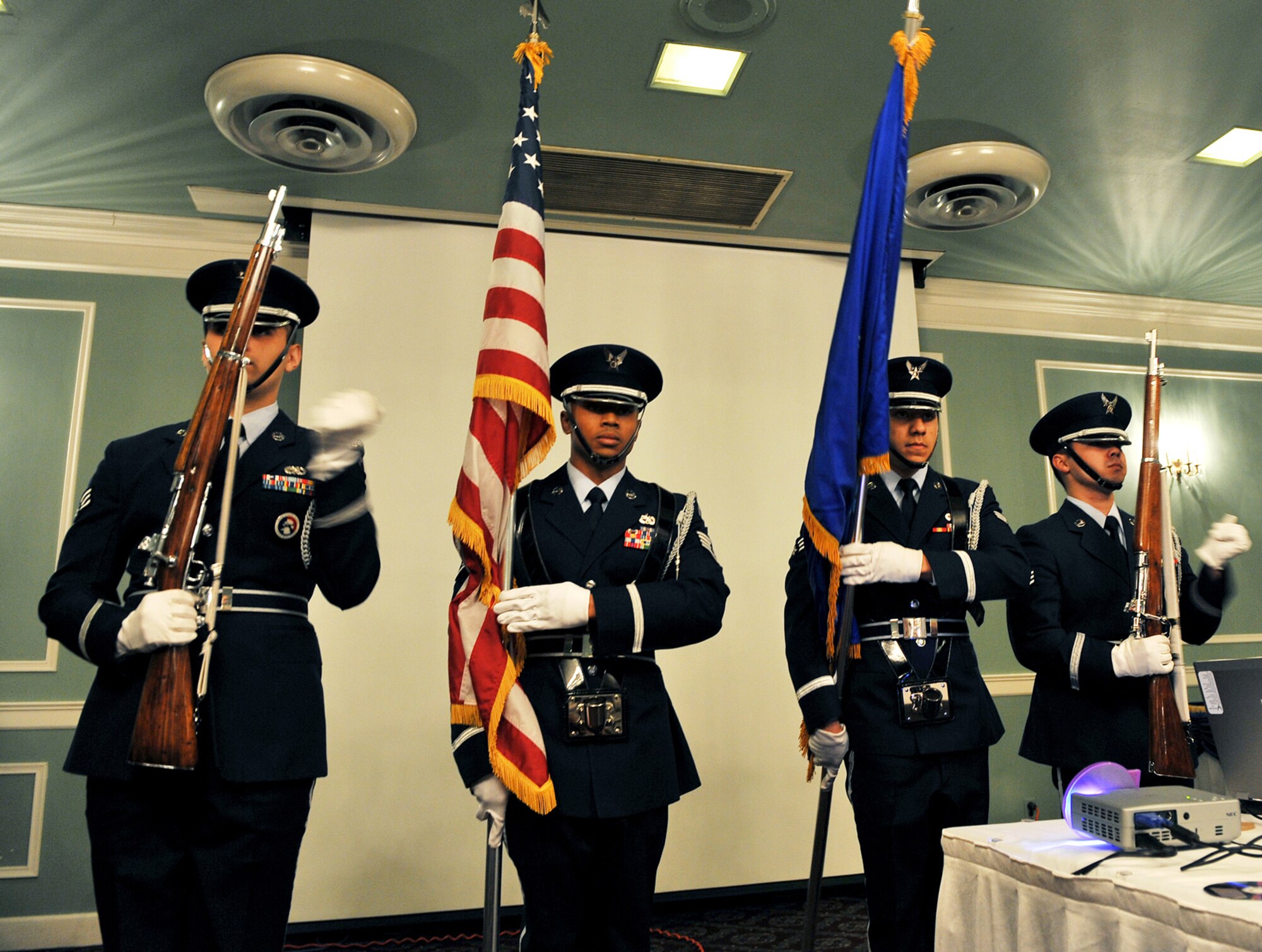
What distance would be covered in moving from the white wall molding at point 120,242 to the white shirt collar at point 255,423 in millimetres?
2339

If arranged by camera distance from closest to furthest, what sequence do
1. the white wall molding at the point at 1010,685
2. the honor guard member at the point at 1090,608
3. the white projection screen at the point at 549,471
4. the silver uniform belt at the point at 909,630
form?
the silver uniform belt at the point at 909,630 → the honor guard member at the point at 1090,608 → the white projection screen at the point at 549,471 → the white wall molding at the point at 1010,685

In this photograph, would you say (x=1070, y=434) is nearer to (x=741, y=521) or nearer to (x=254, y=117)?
(x=741, y=521)

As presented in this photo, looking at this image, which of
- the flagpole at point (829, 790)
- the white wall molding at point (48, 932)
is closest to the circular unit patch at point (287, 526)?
the flagpole at point (829, 790)

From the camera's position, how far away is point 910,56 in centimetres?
229

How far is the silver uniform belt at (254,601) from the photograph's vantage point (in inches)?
69.2

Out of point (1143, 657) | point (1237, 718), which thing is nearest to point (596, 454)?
point (1237, 718)

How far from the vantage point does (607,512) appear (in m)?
2.12

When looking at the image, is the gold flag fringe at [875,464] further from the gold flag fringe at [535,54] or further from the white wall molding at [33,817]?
the white wall molding at [33,817]

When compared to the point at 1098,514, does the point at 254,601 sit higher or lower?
lower

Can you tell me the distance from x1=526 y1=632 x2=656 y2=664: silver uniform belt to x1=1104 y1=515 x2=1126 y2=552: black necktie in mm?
1629

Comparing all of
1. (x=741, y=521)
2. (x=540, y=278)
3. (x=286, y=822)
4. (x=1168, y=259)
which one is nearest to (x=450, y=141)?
(x=540, y=278)

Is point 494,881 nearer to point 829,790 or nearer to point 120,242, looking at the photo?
point 829,790

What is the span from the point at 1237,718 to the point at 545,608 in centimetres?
132

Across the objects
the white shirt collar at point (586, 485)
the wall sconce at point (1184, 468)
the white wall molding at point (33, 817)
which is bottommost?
the white wall molding at point (33, 817)
